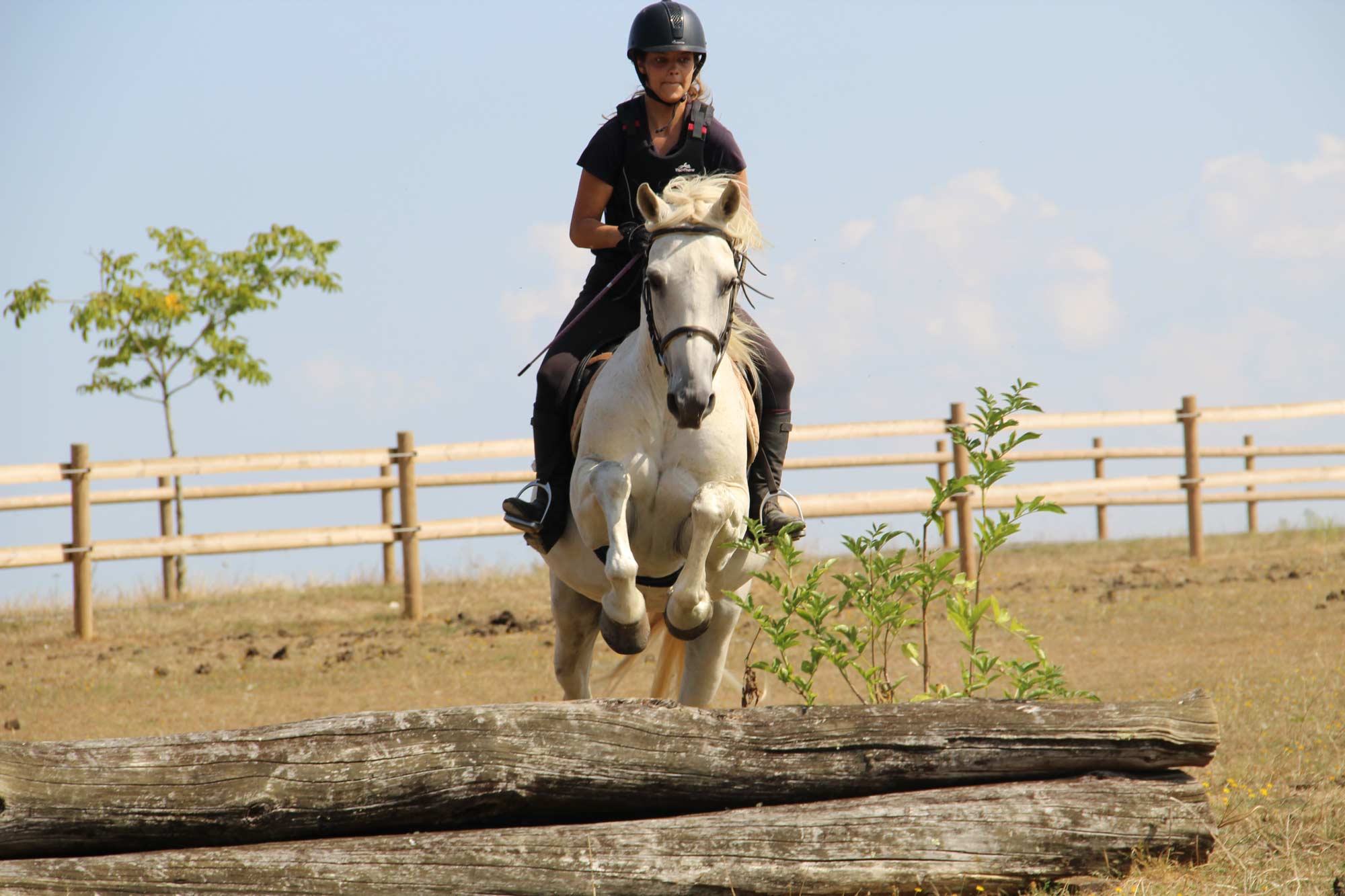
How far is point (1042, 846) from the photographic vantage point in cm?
351

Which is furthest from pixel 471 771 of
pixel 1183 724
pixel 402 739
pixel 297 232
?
pixel 297 232

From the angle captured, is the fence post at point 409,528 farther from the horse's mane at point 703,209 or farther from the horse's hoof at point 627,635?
the horse's mane at point 703,209

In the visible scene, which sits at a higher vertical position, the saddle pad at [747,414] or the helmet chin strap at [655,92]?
the helmet chin strap at [655,92]

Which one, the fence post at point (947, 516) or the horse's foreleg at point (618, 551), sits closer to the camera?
the horse's foreleg at point (618, 551)

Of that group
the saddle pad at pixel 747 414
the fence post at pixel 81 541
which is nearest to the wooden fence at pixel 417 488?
the fence post at pixel 81 541

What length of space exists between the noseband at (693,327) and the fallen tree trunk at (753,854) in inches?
61.1

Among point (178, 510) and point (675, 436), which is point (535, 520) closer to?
point (675, 436)

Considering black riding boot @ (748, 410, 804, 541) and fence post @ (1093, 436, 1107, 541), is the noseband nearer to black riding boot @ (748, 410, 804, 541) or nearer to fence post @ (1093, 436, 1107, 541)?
black riding boot @ (748, 410, 804, 541)

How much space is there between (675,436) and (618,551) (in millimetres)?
501

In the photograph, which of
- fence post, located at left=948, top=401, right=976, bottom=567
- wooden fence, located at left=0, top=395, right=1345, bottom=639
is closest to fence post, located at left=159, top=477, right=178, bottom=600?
wooden fence, located at left=0, top=395, right=1345, bottom=639

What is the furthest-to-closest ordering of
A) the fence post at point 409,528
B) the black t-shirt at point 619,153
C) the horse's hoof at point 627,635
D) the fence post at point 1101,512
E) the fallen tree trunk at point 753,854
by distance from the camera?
the fence post at point 1101,512
the fence post at point 409,528
the black t-shirt at point 619,153
the horse's hoof at point 627,635
the fallen tree trunk at point 753,854

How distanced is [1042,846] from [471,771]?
1703 mm

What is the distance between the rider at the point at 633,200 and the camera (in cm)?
494

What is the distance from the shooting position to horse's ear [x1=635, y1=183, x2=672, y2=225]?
4.27 meters
